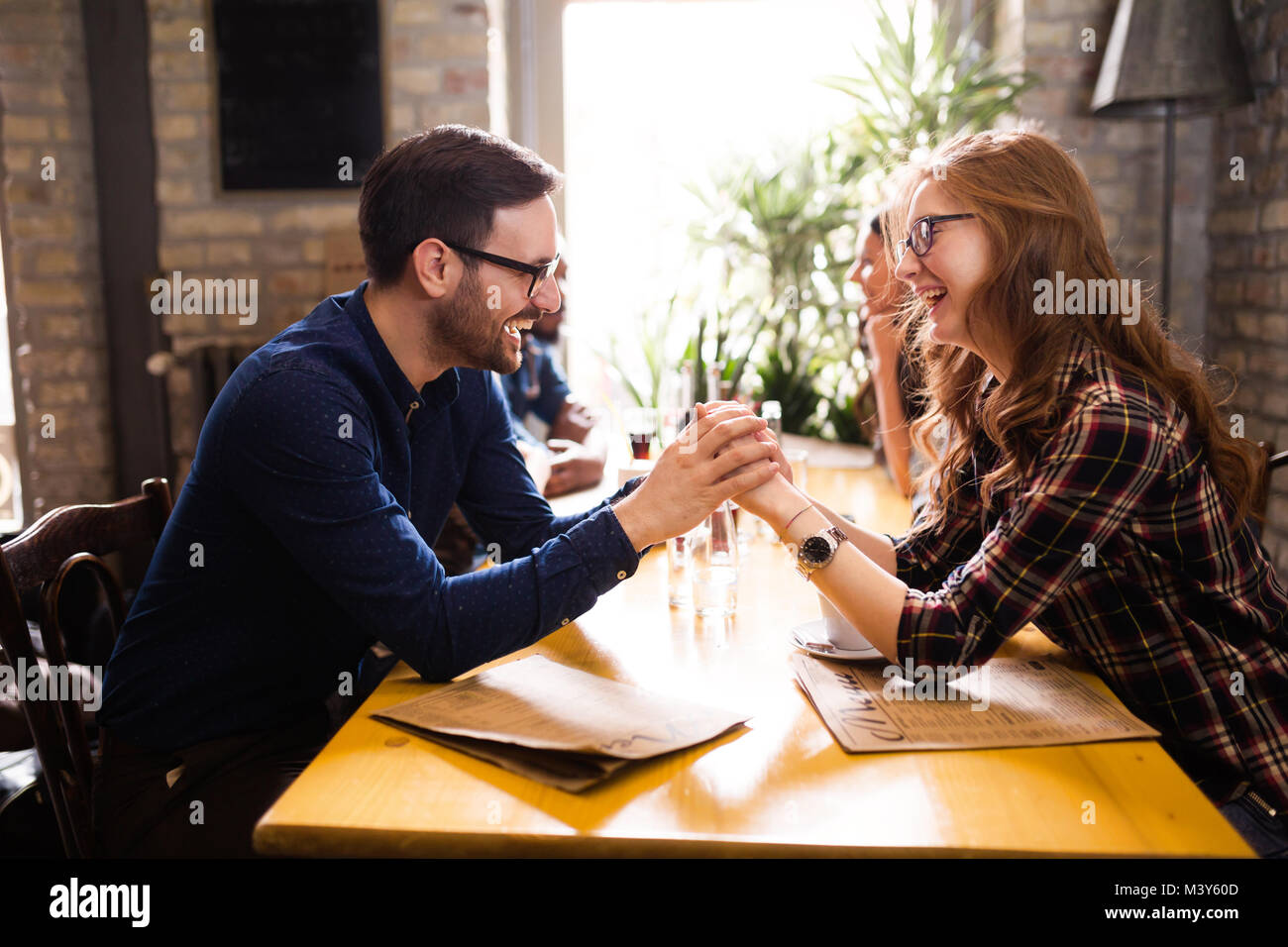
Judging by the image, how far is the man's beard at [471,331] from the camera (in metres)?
1.45

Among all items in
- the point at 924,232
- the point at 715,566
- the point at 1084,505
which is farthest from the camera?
the point at 715,566

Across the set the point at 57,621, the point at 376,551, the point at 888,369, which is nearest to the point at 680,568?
the point at 376,551

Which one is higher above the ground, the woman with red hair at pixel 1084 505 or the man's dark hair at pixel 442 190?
the man's dark hair at pixel 442 190

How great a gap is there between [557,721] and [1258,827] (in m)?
0.90

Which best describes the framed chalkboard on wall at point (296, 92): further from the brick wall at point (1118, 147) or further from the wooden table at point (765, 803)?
the wooden table at point (765, 803)

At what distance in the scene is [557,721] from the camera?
1.02 m

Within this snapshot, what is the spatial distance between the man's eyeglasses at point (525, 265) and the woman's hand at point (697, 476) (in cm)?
33

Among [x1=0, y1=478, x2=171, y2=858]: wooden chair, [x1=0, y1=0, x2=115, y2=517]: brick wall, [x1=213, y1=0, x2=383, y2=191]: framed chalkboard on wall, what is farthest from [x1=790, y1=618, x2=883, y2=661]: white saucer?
[x1=0, y1=0, x2=115, y2=517]: brick wall

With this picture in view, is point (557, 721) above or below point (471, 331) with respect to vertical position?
below

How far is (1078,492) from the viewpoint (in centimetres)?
114

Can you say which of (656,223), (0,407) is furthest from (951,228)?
(0,407)

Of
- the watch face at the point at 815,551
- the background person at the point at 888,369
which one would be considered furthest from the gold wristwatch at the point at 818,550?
the background person at the point at 888,369

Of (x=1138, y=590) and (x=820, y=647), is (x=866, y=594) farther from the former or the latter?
(x=1138, y=590)
